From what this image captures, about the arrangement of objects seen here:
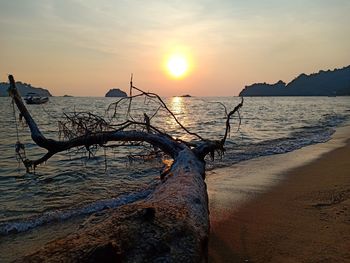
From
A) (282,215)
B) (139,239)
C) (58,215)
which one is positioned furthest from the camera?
(58,215)

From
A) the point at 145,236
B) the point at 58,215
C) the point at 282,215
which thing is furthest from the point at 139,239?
the point at 58,215

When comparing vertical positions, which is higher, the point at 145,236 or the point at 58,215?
the point at 145,236

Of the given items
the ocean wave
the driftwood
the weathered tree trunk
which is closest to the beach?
the driftwood

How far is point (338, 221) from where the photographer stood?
13.9 ft

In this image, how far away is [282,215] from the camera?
4.84 m

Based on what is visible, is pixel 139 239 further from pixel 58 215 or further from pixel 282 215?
pixel 58 215

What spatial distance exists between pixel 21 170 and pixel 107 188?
11.2ft

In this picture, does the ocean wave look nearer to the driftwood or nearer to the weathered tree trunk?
the driftwood

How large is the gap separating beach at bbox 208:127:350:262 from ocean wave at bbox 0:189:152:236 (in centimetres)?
177

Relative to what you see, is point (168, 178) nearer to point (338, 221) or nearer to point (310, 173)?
point (338, 221)

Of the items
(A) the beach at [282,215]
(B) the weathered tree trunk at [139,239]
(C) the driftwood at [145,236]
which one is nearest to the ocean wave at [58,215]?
(A) the beach at [282,215]

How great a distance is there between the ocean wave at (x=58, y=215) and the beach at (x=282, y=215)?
69.9 inches

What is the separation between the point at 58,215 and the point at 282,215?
12.2ft

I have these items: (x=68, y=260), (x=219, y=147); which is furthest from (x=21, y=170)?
(x=68, y=260)
